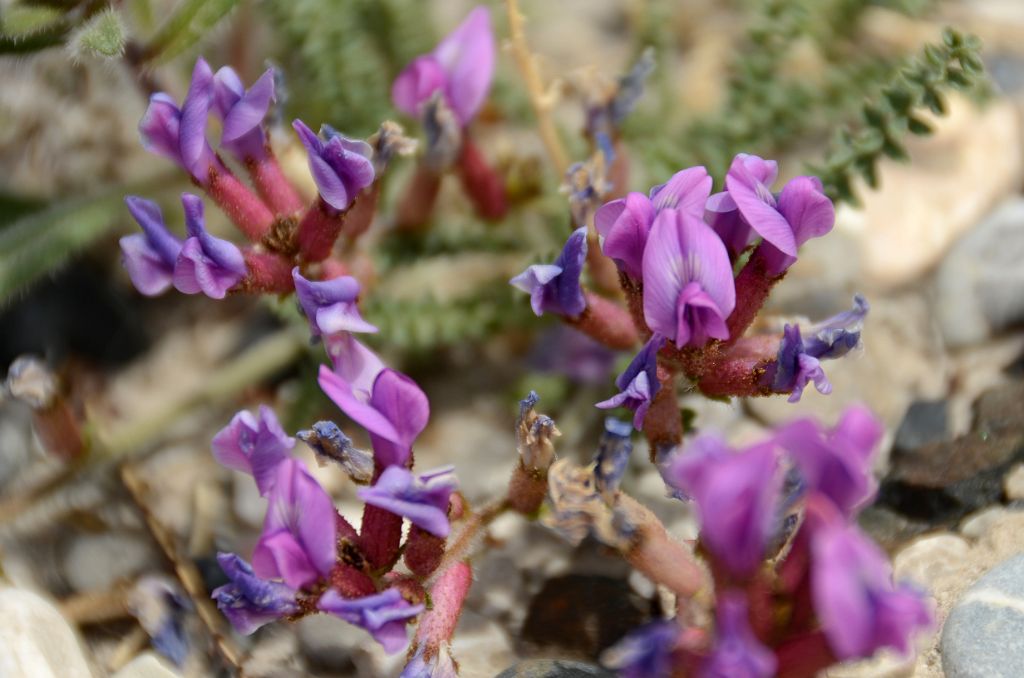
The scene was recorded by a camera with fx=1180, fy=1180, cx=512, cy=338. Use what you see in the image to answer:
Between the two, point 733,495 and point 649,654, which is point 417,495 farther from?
point 733,495

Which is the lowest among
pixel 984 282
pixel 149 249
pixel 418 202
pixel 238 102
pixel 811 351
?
pixel 984 282

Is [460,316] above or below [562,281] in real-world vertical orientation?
below

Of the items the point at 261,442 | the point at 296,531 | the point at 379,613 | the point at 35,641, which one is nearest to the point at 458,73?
the point at 261,442

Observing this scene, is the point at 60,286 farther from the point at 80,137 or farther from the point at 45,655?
the point at 45,655

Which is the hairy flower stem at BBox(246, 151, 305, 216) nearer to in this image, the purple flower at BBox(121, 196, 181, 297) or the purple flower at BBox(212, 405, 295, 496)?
the purple flower at BBox(121, 196, 181, 297)

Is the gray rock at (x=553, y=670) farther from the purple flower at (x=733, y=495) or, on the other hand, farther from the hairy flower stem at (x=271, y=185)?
the hairy flower stem at (x=271, y=185)

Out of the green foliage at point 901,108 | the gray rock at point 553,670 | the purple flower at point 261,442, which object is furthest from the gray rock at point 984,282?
the purple flower at point 261,442
